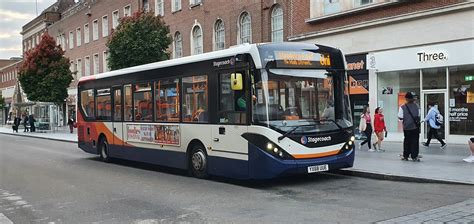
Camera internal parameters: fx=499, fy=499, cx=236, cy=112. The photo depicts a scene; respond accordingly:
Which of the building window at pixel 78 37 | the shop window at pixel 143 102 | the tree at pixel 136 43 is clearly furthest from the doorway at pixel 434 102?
the building window at pixel 78 37

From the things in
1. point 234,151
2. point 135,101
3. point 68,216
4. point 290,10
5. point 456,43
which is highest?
point 290,10

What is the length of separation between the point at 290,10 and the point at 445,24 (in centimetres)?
816

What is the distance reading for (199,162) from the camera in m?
11.2

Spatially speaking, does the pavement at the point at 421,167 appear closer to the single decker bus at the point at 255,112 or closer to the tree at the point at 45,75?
the single decker bus at the point at 255,112

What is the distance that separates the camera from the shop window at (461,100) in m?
17.1

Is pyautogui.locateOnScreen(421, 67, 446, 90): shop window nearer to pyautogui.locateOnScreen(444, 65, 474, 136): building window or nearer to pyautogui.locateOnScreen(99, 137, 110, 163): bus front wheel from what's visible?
pyautogui.locateOnScreen(444, 65, 474, 136): building window

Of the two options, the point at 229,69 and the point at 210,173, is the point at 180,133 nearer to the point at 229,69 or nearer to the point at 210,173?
A: the point at 210,173

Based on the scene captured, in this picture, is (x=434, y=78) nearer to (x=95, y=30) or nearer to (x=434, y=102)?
(x=434, y=102)

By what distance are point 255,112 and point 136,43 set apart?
549 inches

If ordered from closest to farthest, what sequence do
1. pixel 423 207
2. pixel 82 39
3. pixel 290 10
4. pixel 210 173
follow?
pixel 423 207, pixel 210 173, pixel 290 10, pixel 82 39

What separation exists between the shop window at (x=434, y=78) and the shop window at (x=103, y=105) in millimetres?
11294

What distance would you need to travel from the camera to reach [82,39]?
49.8m

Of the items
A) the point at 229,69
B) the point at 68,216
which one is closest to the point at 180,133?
the point at 229,69

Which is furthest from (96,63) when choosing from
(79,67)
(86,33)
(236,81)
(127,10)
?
(236,81)
